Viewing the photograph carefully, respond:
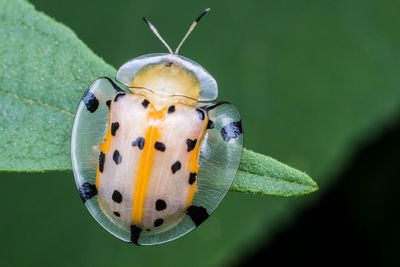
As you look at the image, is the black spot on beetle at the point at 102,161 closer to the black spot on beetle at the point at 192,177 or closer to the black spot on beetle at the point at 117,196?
the black spot on beetle at the point at 117,196

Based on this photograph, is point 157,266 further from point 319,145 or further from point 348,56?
point 348,56

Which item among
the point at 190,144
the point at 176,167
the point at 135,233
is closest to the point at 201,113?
the point at 190,144

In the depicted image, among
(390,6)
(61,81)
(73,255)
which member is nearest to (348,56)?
(390,6)

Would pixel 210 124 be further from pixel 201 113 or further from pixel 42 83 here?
pixel 42 83

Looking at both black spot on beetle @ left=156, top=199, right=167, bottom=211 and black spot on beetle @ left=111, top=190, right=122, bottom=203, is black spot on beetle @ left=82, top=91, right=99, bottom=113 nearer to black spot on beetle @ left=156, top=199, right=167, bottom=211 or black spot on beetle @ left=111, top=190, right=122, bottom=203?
black spot on beetle @ left=111, top=190, right=122, bottom=203

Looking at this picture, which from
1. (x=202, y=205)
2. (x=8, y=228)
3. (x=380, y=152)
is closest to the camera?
(x=202, y=205)
